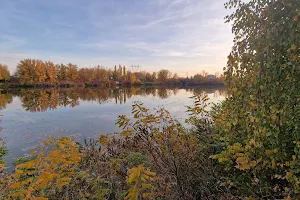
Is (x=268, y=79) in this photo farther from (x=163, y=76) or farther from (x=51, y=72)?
(x=163, y=76)

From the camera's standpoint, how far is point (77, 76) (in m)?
65.6

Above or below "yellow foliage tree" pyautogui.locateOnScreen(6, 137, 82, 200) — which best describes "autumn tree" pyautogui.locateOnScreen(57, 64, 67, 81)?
above

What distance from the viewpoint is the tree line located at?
5197 centimetres

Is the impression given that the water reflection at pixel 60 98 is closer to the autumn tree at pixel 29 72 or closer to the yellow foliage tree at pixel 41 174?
the yellow foliage tree at pixel 41 174

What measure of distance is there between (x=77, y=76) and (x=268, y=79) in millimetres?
70170

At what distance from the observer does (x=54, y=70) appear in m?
57.8

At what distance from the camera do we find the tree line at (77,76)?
51969 millimetres

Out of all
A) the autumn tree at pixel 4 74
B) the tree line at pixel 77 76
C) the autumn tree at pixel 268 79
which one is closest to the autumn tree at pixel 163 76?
the tree line at pixel 77 76

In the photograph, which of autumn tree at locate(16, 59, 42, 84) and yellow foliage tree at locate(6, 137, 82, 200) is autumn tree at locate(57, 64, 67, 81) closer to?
autumn tree at locate(16, 59, 42, 84)

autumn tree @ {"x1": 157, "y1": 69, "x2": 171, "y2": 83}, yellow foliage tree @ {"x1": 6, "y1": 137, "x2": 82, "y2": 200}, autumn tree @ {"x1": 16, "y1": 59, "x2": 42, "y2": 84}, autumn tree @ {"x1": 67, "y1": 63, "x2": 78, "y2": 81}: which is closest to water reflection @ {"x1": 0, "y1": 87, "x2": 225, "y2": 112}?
yellow foliage tree @ {"x1": 6, "y1": 137, "x2": 82, "y2": 200}

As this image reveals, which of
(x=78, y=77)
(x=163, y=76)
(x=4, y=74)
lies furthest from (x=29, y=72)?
(x=163, y=76)

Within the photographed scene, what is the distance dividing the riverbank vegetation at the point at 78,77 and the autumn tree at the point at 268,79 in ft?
175

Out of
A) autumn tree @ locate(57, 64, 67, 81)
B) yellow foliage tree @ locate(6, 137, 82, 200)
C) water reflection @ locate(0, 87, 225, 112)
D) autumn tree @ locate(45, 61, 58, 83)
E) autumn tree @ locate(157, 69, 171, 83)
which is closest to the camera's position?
yellow foliage tree @ locate(6, 137, 82, 200)

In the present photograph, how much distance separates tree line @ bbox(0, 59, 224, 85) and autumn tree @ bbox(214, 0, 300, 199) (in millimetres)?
45235
